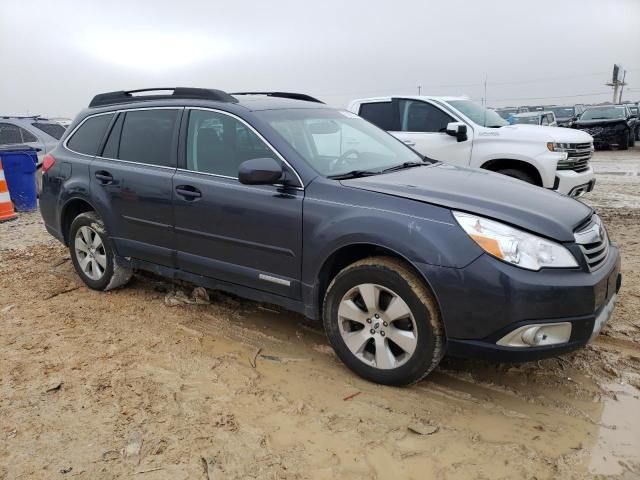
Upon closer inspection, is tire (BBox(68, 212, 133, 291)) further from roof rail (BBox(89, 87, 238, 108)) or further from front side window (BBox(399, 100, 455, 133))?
front side window (BBox(399, 100, 455, 133))

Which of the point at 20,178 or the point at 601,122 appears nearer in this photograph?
the point at 20,178

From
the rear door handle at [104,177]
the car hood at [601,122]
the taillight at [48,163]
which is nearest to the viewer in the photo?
the rear door handle at [104,177]

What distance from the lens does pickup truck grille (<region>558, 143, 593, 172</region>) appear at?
730 centimetres

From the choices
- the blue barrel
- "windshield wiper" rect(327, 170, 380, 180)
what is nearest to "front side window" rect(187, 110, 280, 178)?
"windshield wiper" rect(327, 170, 380, 180)

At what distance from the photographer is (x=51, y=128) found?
37.0 feet

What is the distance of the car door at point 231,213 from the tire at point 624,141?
19.3 metres

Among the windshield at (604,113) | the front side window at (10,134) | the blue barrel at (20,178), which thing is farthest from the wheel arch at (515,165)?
the windshield at (604,113)

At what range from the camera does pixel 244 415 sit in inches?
117

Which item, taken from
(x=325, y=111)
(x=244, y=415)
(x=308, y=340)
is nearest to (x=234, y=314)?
(x=308, y=340)

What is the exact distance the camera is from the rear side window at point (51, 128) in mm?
11086

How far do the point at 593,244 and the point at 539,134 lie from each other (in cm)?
488

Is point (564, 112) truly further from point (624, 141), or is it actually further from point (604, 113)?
point (624, 141)

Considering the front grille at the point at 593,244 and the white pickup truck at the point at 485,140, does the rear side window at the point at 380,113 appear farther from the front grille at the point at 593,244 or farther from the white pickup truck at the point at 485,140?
the front grille at the point at 593,244

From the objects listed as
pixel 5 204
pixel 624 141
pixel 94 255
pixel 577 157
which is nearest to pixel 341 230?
pixel 94 255
